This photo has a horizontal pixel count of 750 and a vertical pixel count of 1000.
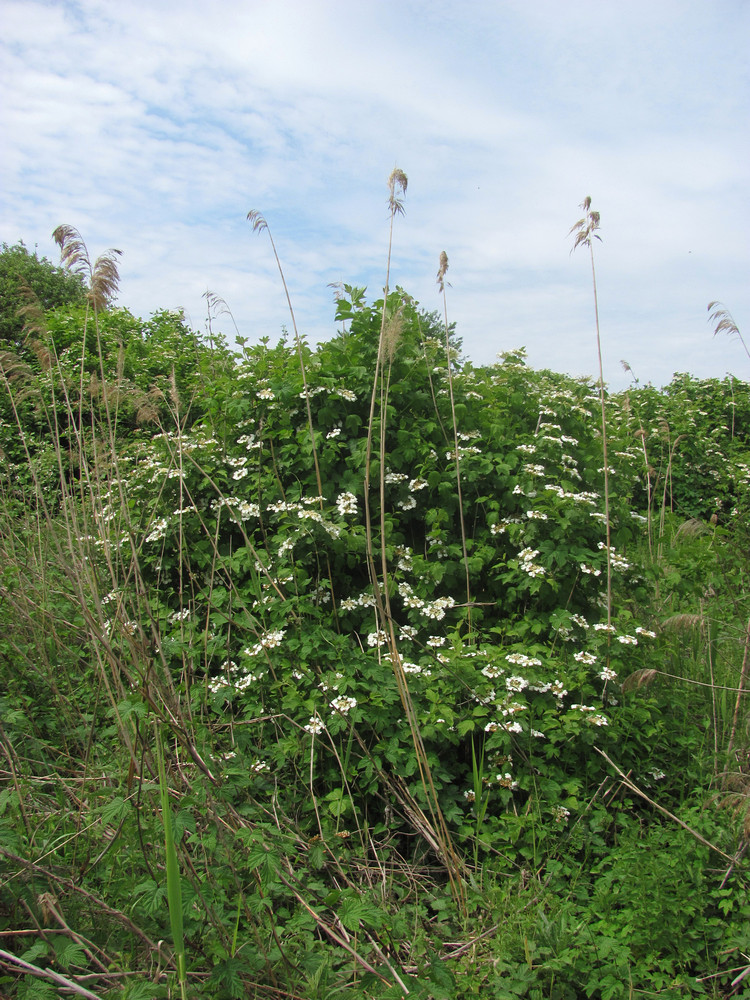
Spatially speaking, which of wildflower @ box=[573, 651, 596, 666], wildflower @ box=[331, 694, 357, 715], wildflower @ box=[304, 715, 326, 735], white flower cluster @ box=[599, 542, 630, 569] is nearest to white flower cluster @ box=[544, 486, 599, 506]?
white flower cluster @ box=[599, 542, 630, 569]

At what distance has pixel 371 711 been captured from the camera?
7.78 ft

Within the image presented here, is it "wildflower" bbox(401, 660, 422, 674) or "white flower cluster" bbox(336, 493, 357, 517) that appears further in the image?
"white flower cluster" bbox(336, 493, 357, 517)

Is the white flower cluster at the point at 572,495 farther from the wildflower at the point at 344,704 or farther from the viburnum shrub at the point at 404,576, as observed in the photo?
the wildflower at the point at 344,704

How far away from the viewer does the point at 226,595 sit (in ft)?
9.10

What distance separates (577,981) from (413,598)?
1.40 metres

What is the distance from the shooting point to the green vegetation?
60.5 inches

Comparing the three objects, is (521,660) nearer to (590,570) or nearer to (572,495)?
(590,570)

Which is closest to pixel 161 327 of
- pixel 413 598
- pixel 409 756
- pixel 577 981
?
pixel 413 598

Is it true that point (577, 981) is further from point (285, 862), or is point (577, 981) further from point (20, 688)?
point (20, 688)

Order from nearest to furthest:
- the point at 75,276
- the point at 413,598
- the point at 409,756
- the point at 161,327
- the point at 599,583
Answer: the point at 409,756
the point at 75,276
the point at 413,598
the point at 599,583
the point at 161,327

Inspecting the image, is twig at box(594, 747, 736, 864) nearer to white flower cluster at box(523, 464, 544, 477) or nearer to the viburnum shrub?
the viburnum shrub

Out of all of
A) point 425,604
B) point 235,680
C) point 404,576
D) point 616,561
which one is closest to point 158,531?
point 235,680

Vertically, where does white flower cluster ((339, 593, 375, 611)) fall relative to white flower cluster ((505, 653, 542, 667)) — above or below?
above

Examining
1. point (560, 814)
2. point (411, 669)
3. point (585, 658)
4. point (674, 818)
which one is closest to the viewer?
point (674, 818)
